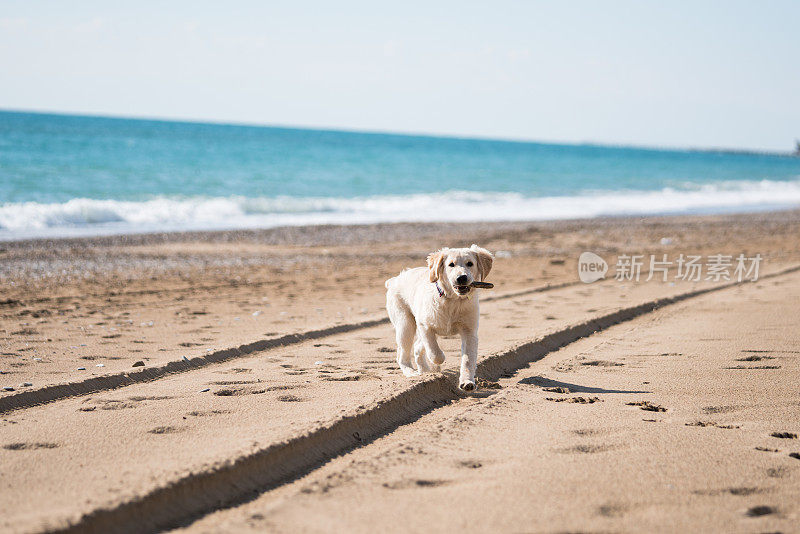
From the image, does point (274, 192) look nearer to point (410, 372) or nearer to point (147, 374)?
point (147, 374)

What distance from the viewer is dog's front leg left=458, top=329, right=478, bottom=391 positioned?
5.87 m

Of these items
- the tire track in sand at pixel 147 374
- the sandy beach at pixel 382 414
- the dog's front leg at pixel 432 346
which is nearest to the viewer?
the sandy beach at pixel 382 414

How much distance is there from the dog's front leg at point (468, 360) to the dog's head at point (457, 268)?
1.20ft

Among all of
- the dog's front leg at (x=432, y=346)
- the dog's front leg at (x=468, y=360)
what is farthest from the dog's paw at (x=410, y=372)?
the dog's front leg at (x=468, y=360)

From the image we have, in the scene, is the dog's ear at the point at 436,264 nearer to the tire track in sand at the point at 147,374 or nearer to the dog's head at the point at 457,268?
the dog's head at the point at 457,268

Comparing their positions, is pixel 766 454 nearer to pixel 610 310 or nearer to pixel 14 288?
pixel 610 310

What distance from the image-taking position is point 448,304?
19.5 feet

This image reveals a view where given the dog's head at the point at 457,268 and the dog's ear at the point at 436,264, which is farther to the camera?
the dog's ear at the point at 436,264

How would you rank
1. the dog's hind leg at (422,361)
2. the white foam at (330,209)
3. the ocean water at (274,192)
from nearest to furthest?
the dog's hind leg at (422,361) → the white foam at (330,209) → the ocean water at (274,192)

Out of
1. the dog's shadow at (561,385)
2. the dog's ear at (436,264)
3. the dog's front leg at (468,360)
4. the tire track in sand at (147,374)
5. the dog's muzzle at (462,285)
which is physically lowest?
the tire track in sand at (147,374)

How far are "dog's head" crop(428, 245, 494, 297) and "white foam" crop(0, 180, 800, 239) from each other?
48.6ft

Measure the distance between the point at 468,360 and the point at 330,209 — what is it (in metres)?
23.2

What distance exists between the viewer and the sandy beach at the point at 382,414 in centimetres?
370

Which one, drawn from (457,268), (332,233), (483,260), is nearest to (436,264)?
(457,268)
